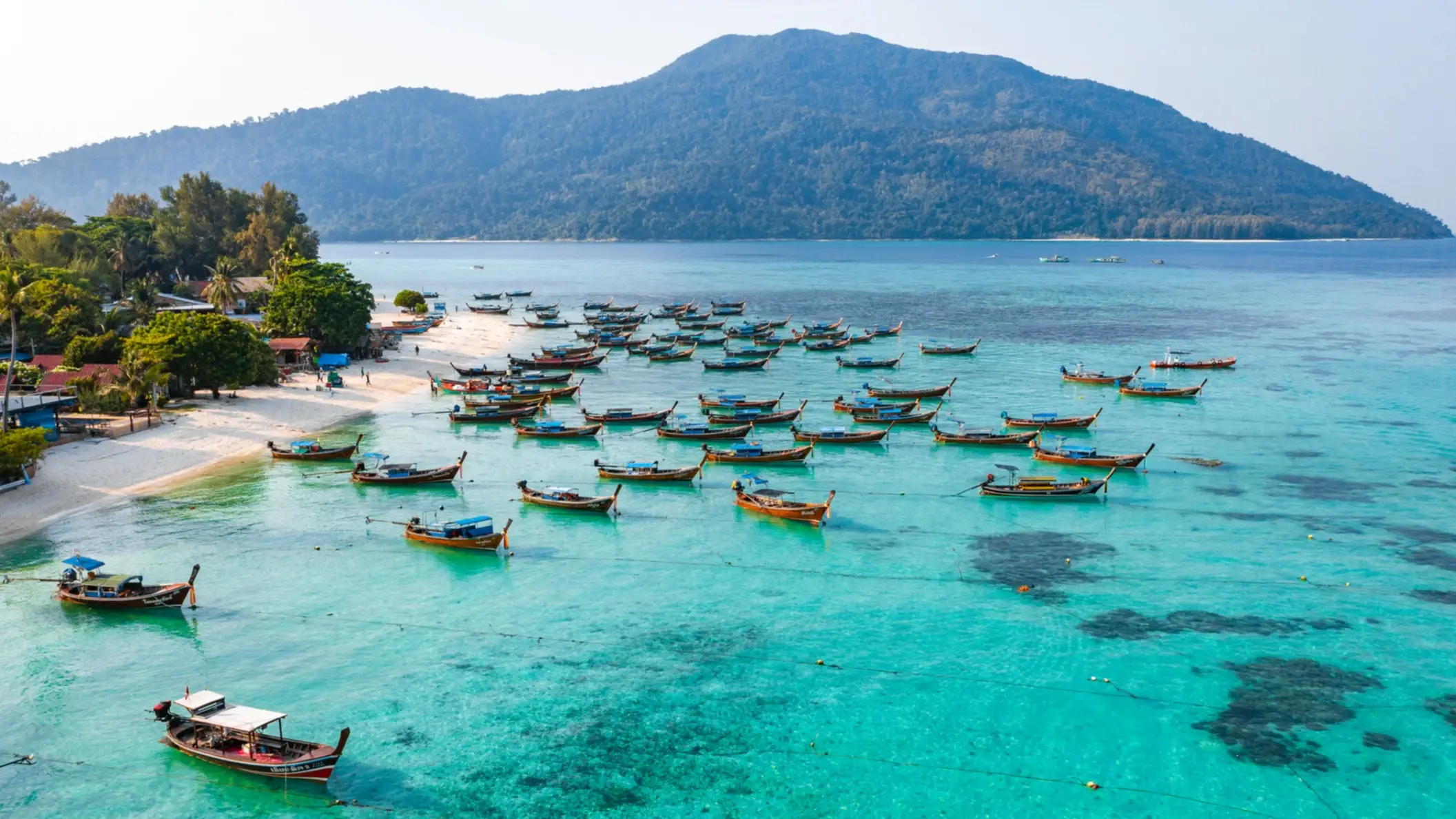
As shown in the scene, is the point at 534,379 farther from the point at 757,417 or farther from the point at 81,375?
the point at 81,375

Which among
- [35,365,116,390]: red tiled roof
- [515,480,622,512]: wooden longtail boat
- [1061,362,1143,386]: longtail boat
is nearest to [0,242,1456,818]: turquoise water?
[515,480,622,512]: wooden longtail boat

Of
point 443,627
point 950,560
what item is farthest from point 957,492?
point 443,627

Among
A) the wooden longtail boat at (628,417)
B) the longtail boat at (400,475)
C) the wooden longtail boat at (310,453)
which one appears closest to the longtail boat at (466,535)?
the longtail boat at (400,475)

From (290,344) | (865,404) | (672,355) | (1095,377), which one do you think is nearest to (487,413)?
(290,344)

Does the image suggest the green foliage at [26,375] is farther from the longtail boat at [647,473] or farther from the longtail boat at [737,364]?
the longtail boat at [737,364]

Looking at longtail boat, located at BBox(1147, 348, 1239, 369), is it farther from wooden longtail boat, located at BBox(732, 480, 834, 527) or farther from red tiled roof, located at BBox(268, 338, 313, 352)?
red tiled roof, located at BBox(268, 338, 313, 352)
